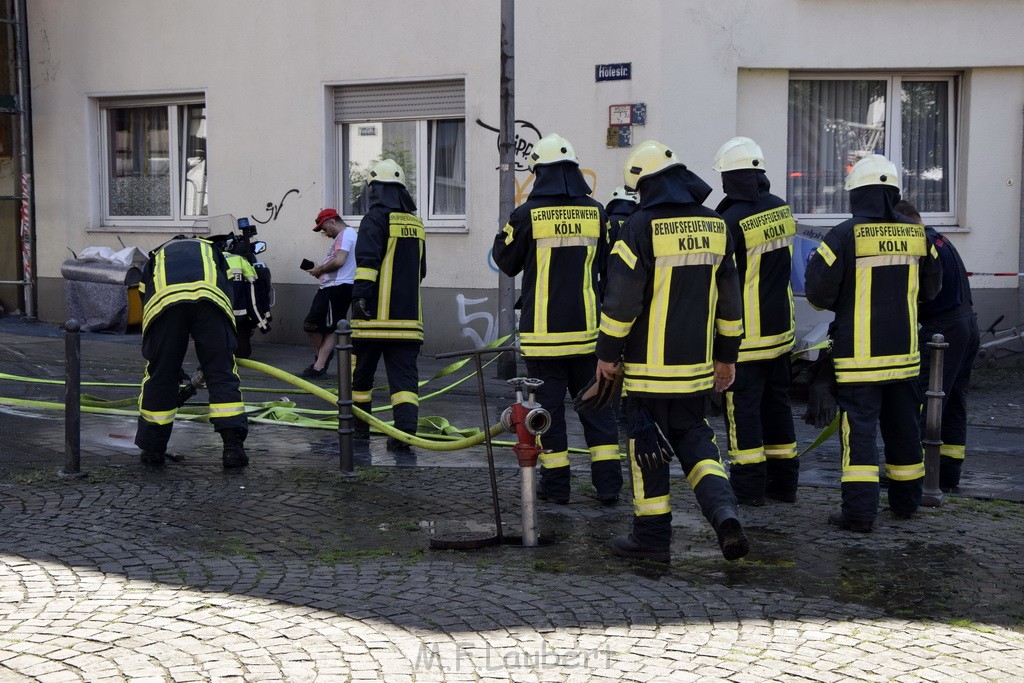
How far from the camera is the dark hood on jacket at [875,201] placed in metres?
6.26

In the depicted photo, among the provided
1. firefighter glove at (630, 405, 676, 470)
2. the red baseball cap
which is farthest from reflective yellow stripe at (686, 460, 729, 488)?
the red baseball cap

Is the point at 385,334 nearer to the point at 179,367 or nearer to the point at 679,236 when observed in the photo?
the point at 179,367

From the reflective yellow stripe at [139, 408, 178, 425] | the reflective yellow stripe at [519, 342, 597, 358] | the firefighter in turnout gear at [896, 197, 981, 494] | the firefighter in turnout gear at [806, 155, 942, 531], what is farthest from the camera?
the reflective yellow stripe at [139, 408, 178, 425]

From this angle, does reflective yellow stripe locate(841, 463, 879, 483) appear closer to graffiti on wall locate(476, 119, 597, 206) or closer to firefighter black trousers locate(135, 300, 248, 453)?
firefighter black trousers locate(135, 300, 248, 453)

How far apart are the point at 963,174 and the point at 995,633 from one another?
29.7ft

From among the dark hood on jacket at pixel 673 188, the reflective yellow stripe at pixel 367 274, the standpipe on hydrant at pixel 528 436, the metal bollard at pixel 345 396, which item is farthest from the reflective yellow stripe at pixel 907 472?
the reflective yellow stripe at pixel 367 274

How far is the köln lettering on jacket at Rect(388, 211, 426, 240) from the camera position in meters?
8.17

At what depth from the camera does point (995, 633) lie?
456 centimetres

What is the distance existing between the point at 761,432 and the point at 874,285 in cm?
103

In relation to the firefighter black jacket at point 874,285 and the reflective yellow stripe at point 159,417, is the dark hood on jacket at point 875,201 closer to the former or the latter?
the firefighter black jacket at point 874,285

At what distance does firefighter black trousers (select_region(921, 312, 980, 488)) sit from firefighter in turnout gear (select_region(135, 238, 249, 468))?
4.19 meters

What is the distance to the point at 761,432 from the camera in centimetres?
A: 669

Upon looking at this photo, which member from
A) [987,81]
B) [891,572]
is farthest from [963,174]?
[891,572]

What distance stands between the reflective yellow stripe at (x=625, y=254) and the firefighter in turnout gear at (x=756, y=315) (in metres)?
1.32
